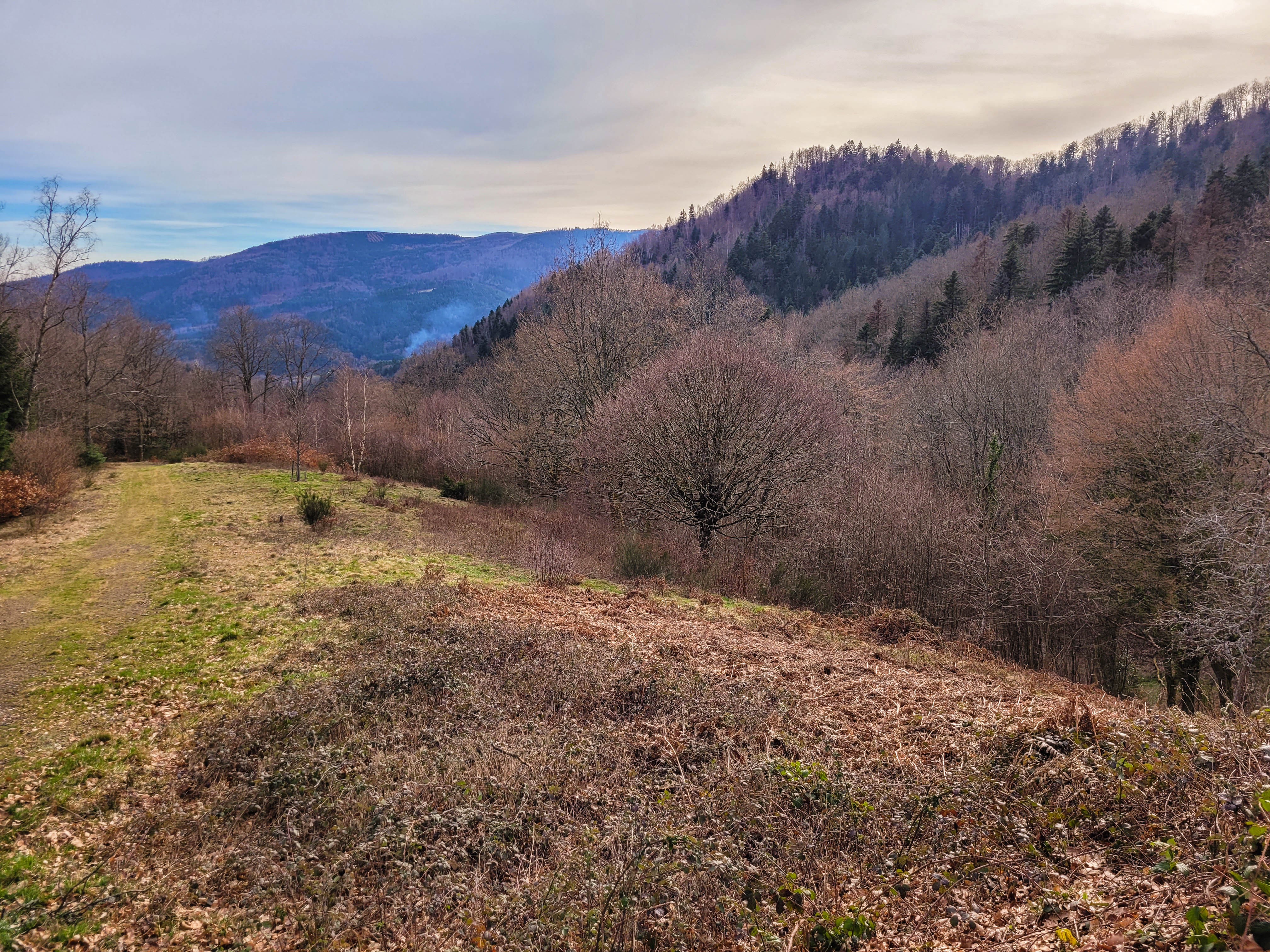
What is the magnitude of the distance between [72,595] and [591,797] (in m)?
10.6

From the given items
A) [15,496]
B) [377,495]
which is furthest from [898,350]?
[15,496]

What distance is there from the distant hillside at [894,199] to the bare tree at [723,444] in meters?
55.5

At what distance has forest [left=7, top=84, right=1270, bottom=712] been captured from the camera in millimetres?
13898

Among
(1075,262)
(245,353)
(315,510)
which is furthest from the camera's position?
(245,353)

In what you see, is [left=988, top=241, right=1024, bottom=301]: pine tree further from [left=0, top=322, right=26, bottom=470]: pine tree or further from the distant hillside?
[left=0, top=322, right=26, bottom=470]: pine tree

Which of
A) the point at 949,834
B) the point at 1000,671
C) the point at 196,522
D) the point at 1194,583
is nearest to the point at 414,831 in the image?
the point at 949,834

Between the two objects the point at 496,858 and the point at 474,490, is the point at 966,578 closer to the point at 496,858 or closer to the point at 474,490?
A: the point at 496,858

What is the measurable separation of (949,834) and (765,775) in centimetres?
138

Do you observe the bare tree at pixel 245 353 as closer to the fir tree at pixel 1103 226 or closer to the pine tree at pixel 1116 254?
the pine tree at pixel 1116 254

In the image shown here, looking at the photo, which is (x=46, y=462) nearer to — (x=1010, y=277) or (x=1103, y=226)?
(x=1010, y=277)

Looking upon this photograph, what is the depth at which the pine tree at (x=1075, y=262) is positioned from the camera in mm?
46562

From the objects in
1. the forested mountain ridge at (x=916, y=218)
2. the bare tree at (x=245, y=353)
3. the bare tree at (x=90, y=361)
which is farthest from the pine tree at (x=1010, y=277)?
the bare tree at (x=245, y=353)

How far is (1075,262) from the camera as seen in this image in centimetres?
4769

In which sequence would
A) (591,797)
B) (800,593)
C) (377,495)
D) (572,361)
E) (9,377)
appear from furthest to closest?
(572,361) → (377,495) → (9,377) → (800,593) → (591,797)
